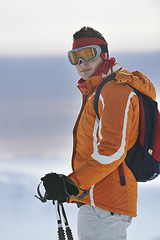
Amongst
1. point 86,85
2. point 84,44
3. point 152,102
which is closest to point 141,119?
point 152,102

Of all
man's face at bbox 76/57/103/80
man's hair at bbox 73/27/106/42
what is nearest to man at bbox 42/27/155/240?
man's face at bbox 76/57/103/80

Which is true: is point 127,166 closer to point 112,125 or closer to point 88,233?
point 112,125

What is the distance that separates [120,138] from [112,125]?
0.10 meters

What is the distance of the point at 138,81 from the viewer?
2646mm

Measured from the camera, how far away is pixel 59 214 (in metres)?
2.70

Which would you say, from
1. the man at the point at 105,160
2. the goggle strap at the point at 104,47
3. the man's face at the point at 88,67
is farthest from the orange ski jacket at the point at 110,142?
the goggle strap at the point at 104,47

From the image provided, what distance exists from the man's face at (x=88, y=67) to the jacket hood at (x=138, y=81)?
13.8 inches

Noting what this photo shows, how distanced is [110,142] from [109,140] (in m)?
0.01

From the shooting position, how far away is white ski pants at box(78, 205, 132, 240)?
256 centimetres

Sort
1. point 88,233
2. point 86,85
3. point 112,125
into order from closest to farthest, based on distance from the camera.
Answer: point 112,125
point 88,233
point 86,85

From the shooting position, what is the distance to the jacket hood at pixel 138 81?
2560 mm

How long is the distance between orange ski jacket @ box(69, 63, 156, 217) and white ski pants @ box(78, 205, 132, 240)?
0.05 m

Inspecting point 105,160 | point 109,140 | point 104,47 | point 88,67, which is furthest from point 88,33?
point 105,160

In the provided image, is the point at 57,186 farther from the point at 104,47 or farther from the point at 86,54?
the point at 104,47
